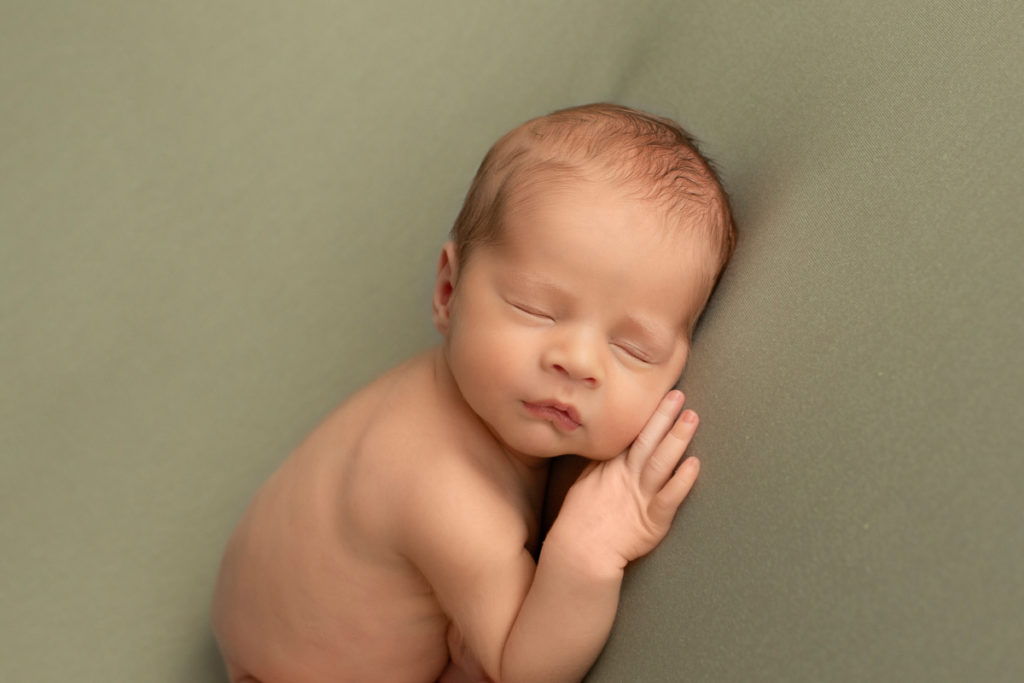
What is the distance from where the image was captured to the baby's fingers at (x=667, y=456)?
75cm

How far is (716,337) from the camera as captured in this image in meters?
0.78

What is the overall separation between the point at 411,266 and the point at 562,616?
2.13 ft

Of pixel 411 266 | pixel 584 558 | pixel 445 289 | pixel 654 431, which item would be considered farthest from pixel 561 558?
pixel 411 266

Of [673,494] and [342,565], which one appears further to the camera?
[342,565]

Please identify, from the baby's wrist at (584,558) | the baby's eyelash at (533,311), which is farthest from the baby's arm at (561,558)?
the baby's eyelash at (533,311)

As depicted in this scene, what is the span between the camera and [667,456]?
2.46 feet

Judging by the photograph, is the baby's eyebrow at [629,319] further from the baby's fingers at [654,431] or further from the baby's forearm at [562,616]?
the baby's forearm at [562,616]

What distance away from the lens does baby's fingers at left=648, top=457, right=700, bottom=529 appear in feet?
2.36

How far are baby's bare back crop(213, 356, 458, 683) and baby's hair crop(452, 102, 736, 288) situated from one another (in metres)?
0.16

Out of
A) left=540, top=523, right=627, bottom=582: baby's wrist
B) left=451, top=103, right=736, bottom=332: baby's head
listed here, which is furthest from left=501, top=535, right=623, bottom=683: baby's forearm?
left=451, top=103, right=736, bottom=332: baby's head

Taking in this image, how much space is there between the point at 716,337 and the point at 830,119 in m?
0.20

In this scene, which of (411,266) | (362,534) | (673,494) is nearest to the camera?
(673,494)

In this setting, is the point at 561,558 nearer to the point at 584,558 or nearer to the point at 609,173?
the point at 584,558

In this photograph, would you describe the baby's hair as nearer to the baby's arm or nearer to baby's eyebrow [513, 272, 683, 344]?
baby's eyebrow [513, 272, 683, 344]
